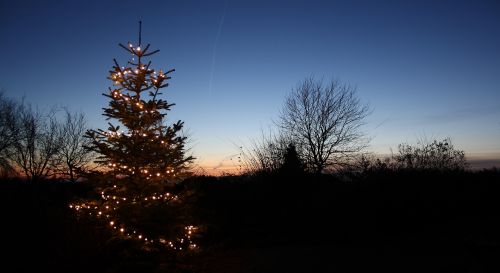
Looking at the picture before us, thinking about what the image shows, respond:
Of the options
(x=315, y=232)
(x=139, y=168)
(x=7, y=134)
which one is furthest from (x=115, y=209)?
(x=7, y=134)

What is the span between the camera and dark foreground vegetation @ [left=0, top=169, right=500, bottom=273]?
657cm

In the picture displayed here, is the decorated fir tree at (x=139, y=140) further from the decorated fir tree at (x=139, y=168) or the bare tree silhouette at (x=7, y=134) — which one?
the bare tree silhouette at (x=7, y=134)

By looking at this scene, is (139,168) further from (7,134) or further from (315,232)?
(7,134)

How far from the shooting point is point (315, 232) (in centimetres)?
938

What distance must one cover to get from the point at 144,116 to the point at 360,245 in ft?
19.6

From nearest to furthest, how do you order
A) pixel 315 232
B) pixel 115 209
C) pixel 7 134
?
pixel 115 209 < pixel 315 232 < pixel 7 134

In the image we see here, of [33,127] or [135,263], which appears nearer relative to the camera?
[135,263]

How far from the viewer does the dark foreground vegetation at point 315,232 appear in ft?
21.6

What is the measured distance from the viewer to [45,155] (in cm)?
2798

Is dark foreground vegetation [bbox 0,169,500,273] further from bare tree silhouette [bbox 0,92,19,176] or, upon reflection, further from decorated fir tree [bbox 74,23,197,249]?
bare tree silhouette [bbox 0,92,19,176]

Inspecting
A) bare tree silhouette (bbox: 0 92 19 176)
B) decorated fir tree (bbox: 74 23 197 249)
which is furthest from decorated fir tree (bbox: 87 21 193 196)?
bare tree silhouette (bbox: 0 92 19 176)

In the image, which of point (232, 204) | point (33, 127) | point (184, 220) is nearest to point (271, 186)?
point (232, 204)

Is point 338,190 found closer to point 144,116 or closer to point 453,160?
point 144,116

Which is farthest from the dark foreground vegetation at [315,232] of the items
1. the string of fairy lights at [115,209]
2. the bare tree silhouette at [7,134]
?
the bare tree silhouette at [7,134]
